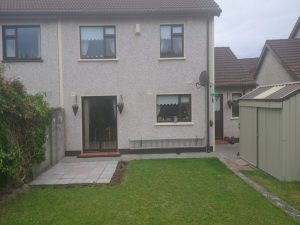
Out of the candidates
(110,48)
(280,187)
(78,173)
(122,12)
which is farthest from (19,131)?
(280,187)

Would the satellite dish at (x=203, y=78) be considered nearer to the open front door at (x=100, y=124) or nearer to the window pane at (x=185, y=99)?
the window pane at (x=185, y=99)

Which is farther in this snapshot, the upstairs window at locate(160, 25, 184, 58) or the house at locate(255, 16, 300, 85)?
the house at locate(255, 16, 300, 85)

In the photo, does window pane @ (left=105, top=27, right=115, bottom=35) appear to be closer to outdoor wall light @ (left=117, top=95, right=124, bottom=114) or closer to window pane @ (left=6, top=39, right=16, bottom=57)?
outdoor wall light @ (left=117, top=95, right=124, bottom=114)

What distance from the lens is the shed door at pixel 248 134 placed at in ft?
40.1

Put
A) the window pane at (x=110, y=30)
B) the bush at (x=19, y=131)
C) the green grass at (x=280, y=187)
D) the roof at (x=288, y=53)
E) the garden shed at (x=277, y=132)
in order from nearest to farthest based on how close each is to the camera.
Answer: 1. the green grass at (x=280, y=187)
2. the bush at (x=19, y=131)
3. the garden shed at (x=277, y=132)
4. the window pane at (x=110, y=30)
5. the roof at (x=288, y=53)

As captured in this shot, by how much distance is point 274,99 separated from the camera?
33.4 feet

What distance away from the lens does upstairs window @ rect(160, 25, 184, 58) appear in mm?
14914

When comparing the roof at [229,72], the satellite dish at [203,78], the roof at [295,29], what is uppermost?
the roof at [295,29]

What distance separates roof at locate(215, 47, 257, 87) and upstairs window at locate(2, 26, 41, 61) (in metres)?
9.51

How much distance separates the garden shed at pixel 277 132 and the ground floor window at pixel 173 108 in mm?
3362

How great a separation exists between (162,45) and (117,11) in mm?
2437

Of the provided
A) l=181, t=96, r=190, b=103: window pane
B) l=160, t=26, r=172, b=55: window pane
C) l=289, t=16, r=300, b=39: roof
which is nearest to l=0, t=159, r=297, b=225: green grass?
l=181, t=96, r=190, b=103: window pane

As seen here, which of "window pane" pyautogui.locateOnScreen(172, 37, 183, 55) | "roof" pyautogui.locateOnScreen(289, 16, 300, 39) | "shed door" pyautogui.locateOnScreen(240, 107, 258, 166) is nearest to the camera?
"shed door" pyautogui.locateOnScreen(240, 107, 258, 166)

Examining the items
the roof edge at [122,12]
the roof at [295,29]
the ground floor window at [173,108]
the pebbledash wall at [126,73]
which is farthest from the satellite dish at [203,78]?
the roof at [295,29]
